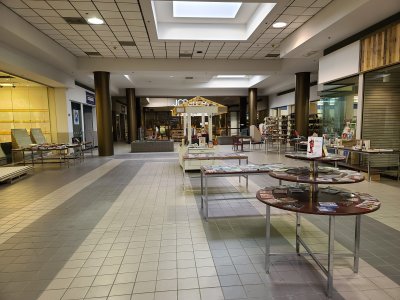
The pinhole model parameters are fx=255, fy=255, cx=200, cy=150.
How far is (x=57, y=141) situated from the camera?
1254cm

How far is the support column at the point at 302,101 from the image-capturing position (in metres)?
12.9

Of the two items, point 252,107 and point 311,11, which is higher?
point 311,11

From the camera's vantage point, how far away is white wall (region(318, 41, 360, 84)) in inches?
288

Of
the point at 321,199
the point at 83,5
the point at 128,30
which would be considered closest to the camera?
the point at 321,199

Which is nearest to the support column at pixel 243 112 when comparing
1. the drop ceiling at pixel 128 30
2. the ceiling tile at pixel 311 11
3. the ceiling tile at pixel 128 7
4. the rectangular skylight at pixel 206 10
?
the drop ceiling at pixel 128 30

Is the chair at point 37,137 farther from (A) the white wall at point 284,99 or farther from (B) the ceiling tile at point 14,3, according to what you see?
(A) the white wall at point 284,99

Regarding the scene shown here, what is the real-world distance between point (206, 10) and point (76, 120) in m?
9.72

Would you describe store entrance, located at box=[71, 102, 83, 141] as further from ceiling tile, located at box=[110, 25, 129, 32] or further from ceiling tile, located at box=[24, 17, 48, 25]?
ceiling tile, located at box=[110, 25, 129, 32]

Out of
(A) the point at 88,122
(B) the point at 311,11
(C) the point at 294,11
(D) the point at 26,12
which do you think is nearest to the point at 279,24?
(C) the point at 294,11

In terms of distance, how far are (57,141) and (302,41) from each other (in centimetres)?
1157

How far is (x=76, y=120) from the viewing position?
46.4 ft

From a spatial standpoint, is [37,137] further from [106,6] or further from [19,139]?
[106,6]

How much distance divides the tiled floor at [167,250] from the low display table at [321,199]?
0.81ft

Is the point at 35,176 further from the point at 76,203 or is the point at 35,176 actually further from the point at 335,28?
the point at 335,28
